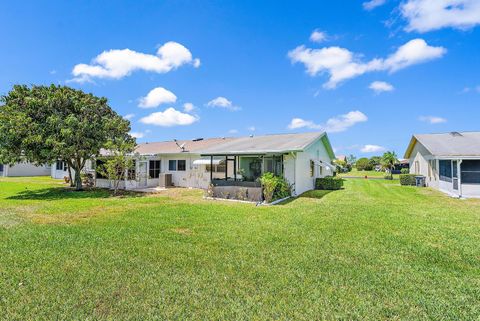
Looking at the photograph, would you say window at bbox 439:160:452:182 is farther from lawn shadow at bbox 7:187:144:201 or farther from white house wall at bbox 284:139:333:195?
lawn shadow at bbox 7:187:144:201

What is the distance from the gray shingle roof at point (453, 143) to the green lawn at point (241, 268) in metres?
9.30

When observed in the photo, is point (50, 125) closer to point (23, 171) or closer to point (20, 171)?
point (20, 171)

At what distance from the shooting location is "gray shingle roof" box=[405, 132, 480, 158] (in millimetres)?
17188

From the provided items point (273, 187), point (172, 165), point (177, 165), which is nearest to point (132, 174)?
point (172, 165)

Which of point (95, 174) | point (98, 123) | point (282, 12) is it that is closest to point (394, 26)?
point (282, 12)

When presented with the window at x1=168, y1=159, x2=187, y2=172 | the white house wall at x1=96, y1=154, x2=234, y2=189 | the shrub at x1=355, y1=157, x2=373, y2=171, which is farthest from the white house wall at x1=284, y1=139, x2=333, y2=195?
the shrub at x1=355, y1=157, x2=373, y2=171

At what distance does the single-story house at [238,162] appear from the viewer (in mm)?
17031

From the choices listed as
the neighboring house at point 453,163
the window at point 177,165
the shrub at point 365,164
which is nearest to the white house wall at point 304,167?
the neighboring house at point 453,163

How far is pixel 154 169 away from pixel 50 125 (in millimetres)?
9383

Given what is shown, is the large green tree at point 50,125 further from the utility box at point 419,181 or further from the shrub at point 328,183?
the utility box at point 419,181

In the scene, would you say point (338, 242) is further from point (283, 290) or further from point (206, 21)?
point (206, 21)

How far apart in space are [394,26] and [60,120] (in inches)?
897

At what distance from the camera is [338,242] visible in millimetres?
7180

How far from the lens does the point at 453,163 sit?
59.5ft
